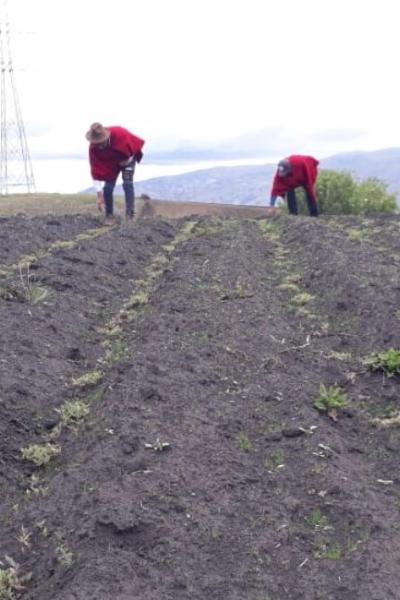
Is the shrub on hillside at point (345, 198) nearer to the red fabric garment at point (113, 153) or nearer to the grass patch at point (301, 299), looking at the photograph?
the red fabric garment at point (113, 153)

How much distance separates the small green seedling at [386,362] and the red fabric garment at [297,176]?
9579 millimetres

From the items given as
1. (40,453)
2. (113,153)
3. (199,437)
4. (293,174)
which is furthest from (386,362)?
(293,174)

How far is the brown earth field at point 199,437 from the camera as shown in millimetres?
3436

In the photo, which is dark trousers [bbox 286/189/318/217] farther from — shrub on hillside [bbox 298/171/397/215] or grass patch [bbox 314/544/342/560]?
grass patch [bbox 314/544/342/560]

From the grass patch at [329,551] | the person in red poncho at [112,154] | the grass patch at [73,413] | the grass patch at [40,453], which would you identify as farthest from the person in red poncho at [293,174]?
the grass patch at [329,551]

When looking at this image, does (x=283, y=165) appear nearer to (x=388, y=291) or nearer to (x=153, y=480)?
(x=388, y=291)

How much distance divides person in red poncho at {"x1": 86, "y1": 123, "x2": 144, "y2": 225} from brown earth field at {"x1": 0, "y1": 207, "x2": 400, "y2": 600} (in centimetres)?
485

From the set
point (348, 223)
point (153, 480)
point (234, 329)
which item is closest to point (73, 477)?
point (153, 480)

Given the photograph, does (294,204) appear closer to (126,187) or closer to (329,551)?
(126,187)

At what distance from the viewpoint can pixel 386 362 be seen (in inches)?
233

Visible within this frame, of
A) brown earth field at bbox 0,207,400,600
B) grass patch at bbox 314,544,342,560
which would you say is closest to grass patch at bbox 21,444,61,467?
brown earth field at bbox 0,207,400,600

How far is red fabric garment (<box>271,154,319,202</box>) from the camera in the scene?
15359 mm

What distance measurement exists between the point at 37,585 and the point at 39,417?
203 centimetres

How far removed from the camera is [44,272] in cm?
920
